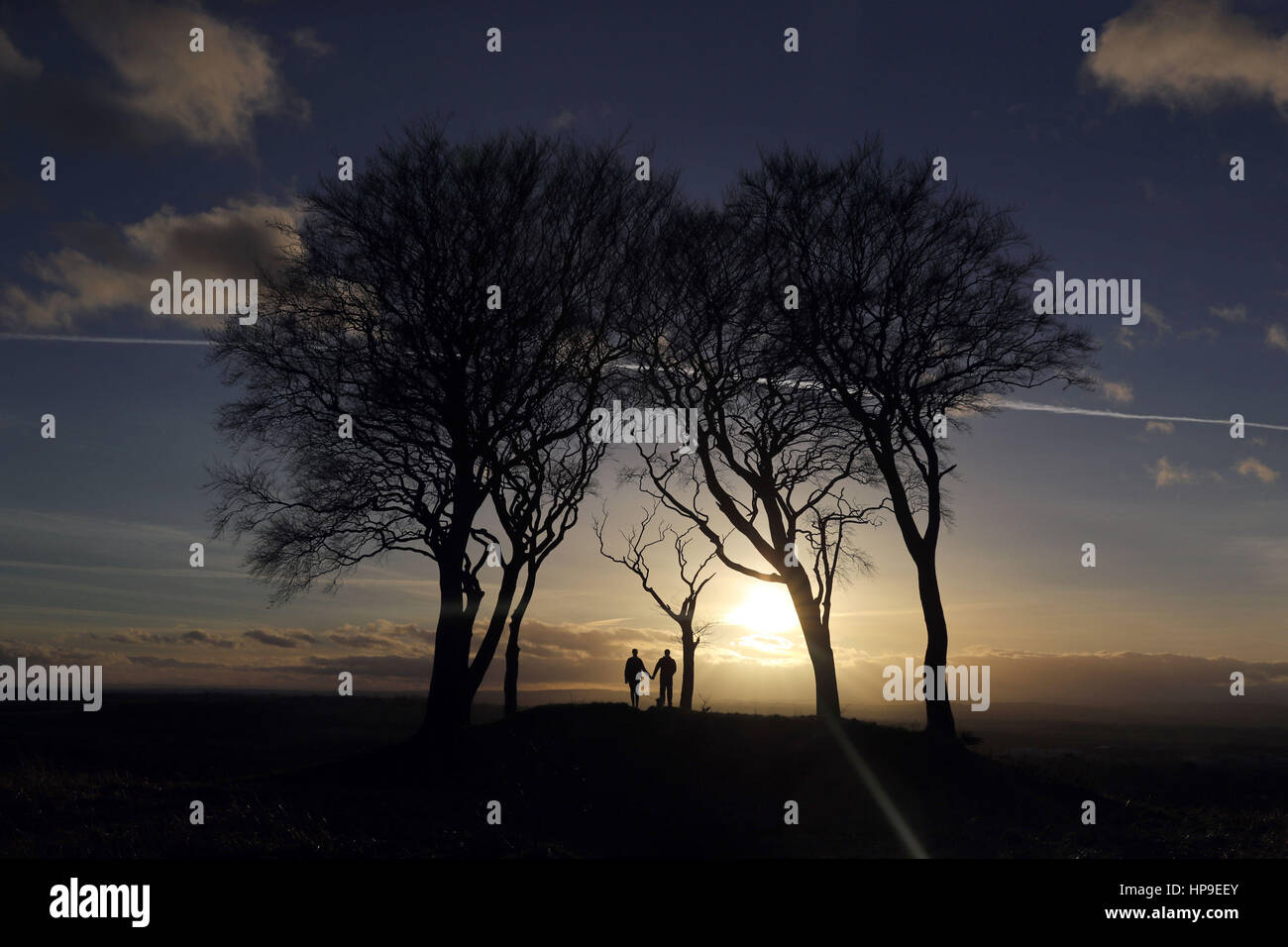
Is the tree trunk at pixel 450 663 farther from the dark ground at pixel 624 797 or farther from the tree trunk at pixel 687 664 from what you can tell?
the tree trunk at pixel 687 664

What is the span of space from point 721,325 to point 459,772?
1442cm

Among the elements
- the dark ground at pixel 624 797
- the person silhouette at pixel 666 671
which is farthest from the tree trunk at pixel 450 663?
the person silhouette at pixel 666 671

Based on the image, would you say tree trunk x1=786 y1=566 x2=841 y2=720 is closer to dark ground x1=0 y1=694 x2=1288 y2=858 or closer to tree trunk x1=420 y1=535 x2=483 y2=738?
dark ground x1=0 y1=694 x2=1288 y2=858

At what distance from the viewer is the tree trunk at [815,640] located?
27.1m

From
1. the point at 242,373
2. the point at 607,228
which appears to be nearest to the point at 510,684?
the point at 242,373

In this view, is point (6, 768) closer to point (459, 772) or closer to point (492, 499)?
point (459, 772)

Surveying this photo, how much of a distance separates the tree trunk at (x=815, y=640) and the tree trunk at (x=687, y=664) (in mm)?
8316

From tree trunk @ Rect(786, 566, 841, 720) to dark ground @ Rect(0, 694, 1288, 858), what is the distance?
1.74 m

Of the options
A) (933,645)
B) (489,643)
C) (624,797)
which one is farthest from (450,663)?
(933,645)

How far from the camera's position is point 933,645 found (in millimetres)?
25734

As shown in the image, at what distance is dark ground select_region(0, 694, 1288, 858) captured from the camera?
612 inches

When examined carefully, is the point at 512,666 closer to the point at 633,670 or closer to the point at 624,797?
the point at 633,670

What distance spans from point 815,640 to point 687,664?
999cm

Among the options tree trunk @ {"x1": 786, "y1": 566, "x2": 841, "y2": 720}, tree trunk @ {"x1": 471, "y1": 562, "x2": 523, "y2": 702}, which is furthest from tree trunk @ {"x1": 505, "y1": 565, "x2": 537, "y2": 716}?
tree trunk @ {"x1": 786, "y1": 566, "x2": 841, "y2": 720}
